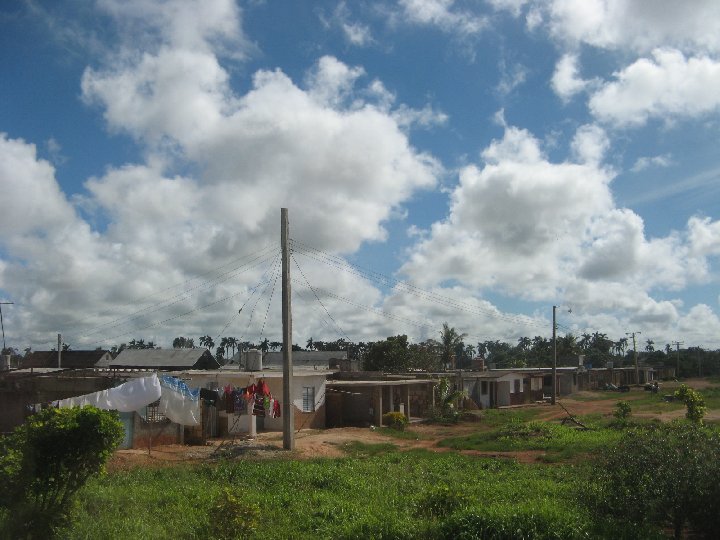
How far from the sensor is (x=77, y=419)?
Result: 10141 mm

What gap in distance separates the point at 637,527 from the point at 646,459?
1.02 m

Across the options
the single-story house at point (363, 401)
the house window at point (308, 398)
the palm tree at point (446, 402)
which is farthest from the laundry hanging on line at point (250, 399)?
the palm tree at point (446, 402)

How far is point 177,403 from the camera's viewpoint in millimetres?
21266

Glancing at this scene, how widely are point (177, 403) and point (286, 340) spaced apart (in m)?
4.27

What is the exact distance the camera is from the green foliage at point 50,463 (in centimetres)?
975

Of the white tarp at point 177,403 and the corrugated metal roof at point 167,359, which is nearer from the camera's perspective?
the white tarp at point 177,403

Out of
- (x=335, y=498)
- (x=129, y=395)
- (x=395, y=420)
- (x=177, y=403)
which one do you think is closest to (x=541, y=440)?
(x=395, y=420)

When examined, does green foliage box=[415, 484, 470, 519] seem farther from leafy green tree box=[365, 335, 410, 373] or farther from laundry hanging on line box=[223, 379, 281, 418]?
leafy green tree box=[365, 335, 410, 373]

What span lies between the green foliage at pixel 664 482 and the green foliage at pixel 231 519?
18.9ft

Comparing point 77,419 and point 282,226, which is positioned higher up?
point 282,226

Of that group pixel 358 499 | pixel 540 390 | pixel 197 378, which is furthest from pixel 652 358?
pixel 358 499

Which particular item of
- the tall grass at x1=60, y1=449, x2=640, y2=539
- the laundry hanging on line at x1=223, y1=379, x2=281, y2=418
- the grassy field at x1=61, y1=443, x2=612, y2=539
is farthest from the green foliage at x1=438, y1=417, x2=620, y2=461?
the laundry hanging on line at x1=223, y1=379, x2=281, y2=418

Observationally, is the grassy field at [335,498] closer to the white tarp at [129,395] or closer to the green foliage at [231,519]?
the green foliage at [231,519]

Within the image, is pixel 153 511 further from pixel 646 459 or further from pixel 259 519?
pixel 646 459
